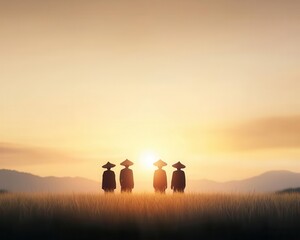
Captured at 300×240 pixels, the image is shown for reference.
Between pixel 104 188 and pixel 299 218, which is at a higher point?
pixel 104 188

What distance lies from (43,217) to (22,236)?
1001 millimetres

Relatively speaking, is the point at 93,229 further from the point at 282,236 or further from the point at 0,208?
the point at 282,236

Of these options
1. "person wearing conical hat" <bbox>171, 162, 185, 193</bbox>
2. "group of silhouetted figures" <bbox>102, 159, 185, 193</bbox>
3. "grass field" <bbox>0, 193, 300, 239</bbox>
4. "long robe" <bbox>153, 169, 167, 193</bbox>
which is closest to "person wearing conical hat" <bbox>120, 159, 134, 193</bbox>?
"group of silhouetted figures" <bbox>102, 159, 185, 193</bbox>

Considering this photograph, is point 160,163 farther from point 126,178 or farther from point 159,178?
point 126,178

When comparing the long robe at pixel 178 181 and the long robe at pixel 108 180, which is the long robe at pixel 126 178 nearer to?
the long robe at pixel 108 180

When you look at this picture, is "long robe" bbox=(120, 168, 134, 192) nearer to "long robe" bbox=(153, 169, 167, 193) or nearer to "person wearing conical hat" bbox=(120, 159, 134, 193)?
"person wearing conical hat" bbox=(120, 159, 134, 193)

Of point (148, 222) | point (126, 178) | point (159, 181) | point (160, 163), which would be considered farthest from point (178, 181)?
point (148, 222)

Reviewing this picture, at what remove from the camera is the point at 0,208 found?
690 inches

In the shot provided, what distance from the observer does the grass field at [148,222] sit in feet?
50.3

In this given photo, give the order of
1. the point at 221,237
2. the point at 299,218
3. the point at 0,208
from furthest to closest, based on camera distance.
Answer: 1. the point at 0,208
2. the point at 299,218
3. the point at 221,237

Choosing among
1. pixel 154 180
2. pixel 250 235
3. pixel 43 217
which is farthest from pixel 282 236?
Result: pixel 154 180

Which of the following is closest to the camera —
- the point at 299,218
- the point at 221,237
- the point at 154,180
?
the point at 221,237

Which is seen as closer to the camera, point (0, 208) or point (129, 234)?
point (129, 234)

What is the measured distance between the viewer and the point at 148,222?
615 inches
